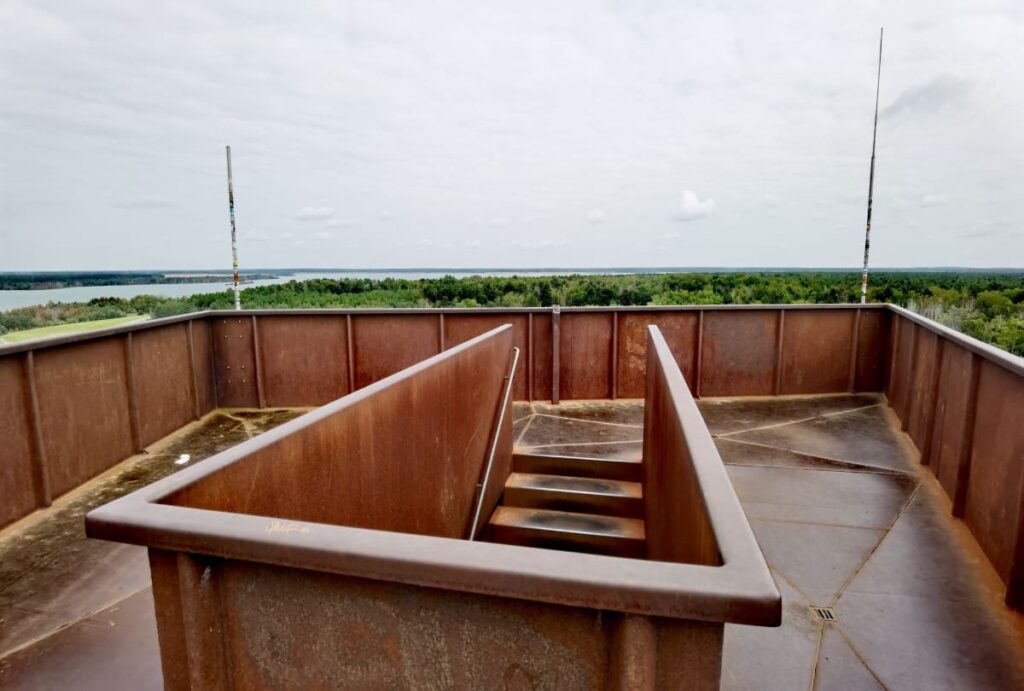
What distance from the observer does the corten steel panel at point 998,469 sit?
352 centimetres

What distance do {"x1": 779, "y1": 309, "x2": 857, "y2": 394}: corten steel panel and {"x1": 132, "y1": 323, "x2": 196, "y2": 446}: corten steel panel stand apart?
8.75 metres

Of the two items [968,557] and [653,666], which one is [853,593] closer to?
[968,557]

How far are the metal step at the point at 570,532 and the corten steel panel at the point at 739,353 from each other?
4.03 metres

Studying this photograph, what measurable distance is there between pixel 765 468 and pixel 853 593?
2256 mm

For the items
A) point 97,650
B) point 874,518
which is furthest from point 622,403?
point 97,650

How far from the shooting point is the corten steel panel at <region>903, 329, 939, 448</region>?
5.68 metres

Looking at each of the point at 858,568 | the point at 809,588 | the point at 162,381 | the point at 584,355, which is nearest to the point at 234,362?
the point at 162,381

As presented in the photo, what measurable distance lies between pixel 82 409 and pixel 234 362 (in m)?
3.09

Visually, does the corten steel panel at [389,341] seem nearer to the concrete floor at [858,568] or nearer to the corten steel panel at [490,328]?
the corten steel panel at [490,328]

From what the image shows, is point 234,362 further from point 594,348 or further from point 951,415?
point 951,415

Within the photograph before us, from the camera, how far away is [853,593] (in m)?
3.61

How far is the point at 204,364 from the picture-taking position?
27.8ft

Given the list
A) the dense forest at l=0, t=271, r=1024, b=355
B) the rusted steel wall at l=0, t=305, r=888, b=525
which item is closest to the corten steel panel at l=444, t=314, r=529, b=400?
the rusted steel wall at l=0, t=305, r=888, b=525

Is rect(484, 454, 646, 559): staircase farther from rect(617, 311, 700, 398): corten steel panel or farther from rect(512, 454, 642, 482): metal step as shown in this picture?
rect(617, 311, 700, 398): corten steel panel
